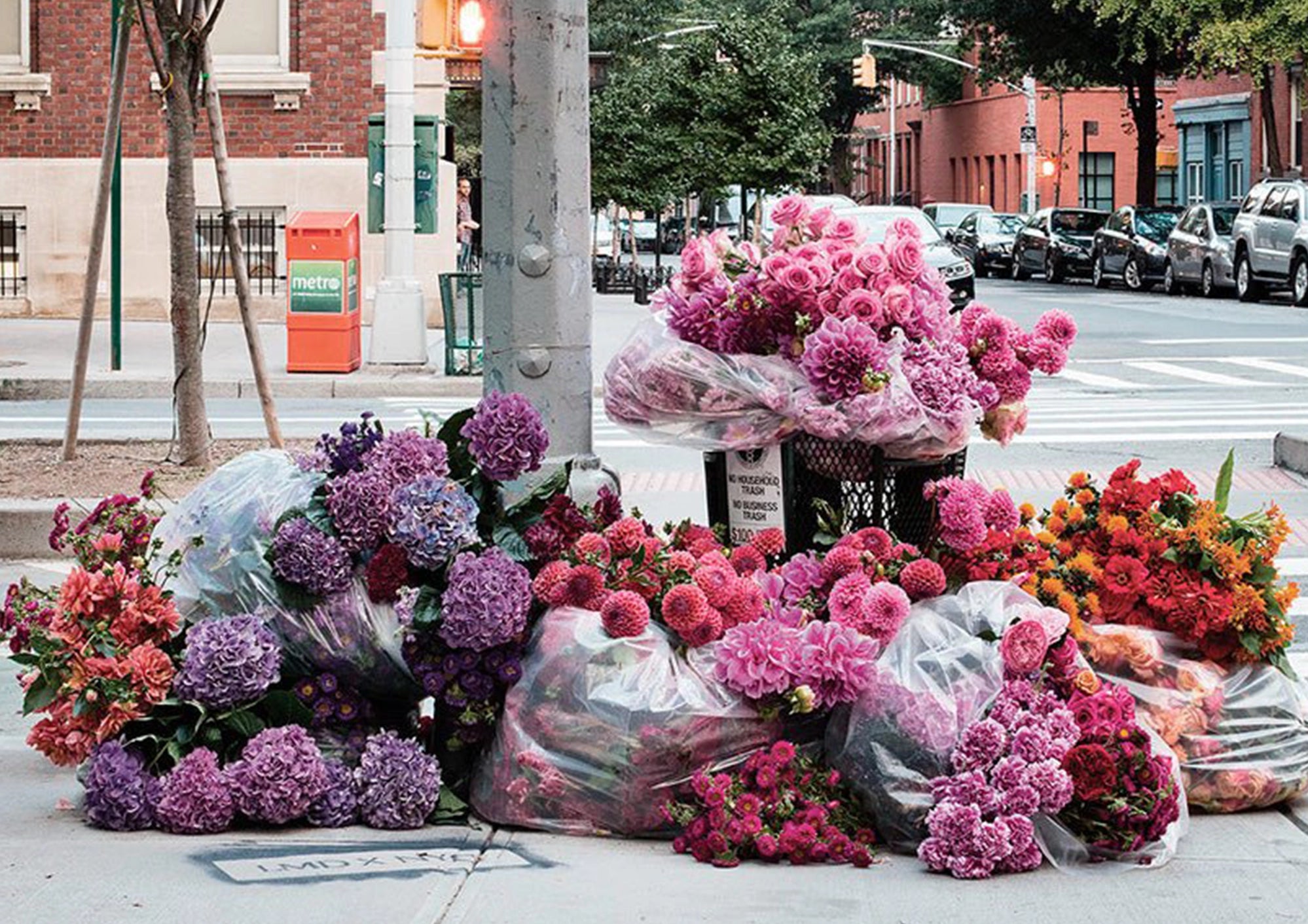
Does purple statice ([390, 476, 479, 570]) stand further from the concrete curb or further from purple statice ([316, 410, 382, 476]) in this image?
the concrete curb

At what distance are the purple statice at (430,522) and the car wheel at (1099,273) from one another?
39.3 meters

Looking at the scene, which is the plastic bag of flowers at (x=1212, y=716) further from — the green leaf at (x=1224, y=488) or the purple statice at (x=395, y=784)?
the purple statice at (x=395, y=784)

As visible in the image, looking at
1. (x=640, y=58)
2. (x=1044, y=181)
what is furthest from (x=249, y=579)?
(x=1044, y=181)

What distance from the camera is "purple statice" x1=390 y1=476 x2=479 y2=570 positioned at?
5.82m

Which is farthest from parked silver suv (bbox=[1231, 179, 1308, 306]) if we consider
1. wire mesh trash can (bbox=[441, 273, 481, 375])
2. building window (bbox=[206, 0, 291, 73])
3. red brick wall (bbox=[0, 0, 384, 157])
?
wire mesh trash can (bbox=[441, 273, 481, 375])

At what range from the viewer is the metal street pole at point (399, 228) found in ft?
68.7

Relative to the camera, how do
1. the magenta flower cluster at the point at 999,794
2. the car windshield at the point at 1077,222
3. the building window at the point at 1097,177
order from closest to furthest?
the magenta flower cluster at the point at 999,794 → the car windshield at the point at 1077,222 → the building window at the point at 1097,177

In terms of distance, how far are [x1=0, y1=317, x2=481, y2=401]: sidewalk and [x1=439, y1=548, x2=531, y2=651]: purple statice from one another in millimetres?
13722

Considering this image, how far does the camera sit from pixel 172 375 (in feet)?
65.2

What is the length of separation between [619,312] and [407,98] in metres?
11.6

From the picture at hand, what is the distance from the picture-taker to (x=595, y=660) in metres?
5.70

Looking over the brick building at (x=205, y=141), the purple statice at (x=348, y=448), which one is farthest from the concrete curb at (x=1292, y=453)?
the brick building at (x=205, y=141)

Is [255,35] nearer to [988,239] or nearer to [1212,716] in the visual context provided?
[1212,716]

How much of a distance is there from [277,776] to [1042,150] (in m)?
68.1
